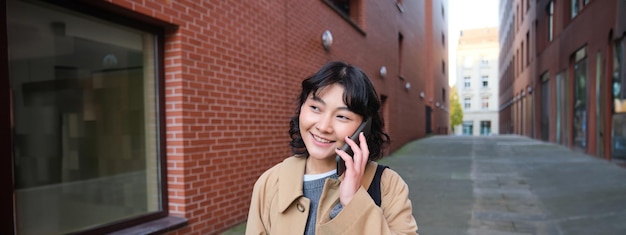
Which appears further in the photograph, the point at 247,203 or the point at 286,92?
the point at 286,92

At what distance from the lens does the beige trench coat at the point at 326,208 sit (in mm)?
1368

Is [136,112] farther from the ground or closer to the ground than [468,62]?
closer to the ground

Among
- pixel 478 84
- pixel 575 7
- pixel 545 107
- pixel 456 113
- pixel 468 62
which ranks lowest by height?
pixel 456 113

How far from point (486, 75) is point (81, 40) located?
64.2m

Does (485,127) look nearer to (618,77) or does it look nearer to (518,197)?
(618,77)

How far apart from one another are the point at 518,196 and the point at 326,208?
575 centimetres

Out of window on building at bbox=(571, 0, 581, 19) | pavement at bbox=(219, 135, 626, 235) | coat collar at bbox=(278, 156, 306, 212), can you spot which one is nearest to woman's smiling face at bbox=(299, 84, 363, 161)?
coat collar at bbox=(278, 156, 306, 212)

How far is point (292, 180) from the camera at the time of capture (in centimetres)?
158

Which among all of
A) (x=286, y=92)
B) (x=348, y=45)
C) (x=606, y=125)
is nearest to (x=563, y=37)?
Result: (x=606, y=125)

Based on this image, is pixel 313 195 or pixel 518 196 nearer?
pixel 313 195

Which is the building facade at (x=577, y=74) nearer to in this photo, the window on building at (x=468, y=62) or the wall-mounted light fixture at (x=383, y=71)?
the wall-mounted light fixture at (x=383, y=71)

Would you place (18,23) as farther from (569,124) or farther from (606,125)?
(569,124)

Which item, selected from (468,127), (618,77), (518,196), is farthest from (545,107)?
(468,127)

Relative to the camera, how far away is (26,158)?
2941 millimetres
